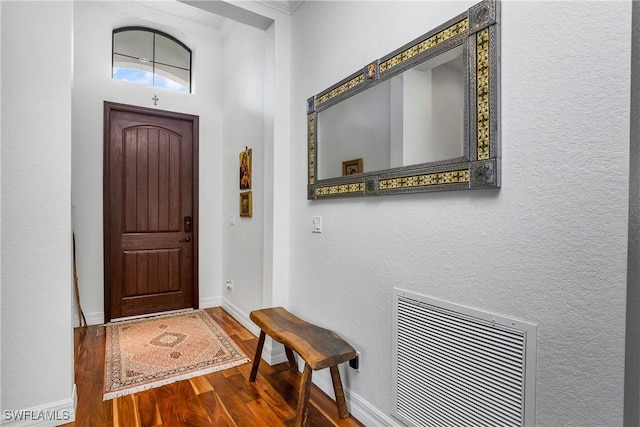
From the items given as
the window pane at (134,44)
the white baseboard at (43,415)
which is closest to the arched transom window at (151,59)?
the window pane at (134,44)

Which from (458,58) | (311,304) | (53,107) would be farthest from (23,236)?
(458,58)

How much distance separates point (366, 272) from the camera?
Result: 178cm

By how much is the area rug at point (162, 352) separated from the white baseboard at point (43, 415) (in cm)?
23

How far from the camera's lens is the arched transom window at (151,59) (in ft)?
11.4

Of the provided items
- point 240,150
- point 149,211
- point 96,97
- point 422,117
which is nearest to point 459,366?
point 422,117

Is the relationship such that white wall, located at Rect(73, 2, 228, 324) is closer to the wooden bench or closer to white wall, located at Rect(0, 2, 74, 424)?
white wall, located at Rect(0, 2, 74, 424)

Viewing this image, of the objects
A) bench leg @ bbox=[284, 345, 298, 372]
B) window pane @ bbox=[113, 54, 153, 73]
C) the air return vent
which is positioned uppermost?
window pane @ bbox=[113, 54, 153, 73]

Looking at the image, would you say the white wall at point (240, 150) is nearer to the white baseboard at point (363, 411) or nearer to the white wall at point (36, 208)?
the white baseboard at point (363, 411)

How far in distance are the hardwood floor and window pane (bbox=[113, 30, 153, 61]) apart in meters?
3.03

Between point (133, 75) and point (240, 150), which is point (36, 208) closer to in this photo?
point (240, 150)

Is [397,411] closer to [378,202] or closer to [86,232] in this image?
[378,202]

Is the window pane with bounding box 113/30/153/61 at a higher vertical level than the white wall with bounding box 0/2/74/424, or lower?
higher

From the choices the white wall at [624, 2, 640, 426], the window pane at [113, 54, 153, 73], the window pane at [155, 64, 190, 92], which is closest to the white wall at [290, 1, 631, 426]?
the white wall at [624, 2, 640, 426]

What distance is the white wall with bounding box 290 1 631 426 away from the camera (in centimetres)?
90
